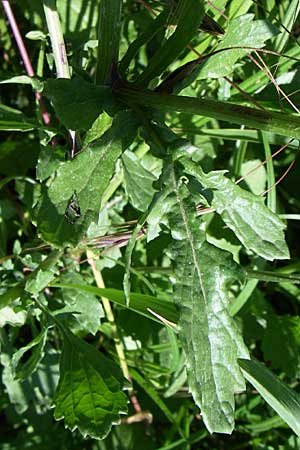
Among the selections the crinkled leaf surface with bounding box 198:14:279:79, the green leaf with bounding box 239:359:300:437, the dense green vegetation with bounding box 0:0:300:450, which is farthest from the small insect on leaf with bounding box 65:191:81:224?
the green leaf with bounding box 239:359:300:437

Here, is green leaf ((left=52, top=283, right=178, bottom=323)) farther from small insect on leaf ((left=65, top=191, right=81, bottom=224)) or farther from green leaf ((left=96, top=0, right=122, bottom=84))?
green leaf ((left=96, top=0, right=122, bottom=84))

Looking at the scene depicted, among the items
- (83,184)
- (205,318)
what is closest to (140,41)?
(83,184)

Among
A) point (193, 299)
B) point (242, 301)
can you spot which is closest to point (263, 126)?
point (193, 299)

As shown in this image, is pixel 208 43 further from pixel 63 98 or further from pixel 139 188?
pixel 63 98

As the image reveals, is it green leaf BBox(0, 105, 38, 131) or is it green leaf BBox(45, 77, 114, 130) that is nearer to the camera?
green leaf BBox(45, 77, 114, 130)

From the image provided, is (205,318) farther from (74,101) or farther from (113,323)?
(113,323)

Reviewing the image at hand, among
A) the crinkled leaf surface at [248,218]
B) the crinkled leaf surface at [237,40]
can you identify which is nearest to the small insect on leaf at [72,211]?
the crinkled leaf surface at [248,218]

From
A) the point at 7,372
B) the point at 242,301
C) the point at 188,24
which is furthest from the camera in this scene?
the point at 7,372
